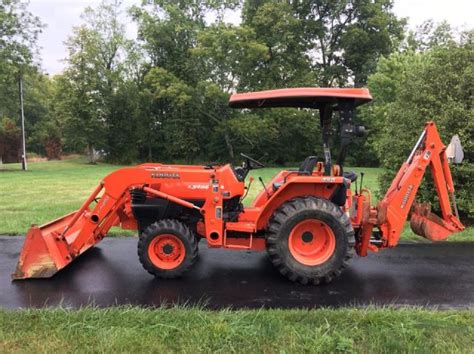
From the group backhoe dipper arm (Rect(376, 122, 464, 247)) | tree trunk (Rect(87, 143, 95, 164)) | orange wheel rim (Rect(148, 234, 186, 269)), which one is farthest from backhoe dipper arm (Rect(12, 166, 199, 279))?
tree trunk (Rect(87, 143, 95, 164))

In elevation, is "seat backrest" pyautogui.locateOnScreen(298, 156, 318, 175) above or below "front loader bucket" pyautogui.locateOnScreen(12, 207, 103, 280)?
above

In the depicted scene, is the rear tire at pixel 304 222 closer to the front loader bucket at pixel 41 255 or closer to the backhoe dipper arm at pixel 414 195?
the backhoe dipper arm at pixel 414 195

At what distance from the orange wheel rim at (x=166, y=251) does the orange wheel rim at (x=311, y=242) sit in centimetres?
130

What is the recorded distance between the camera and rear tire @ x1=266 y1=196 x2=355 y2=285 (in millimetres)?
5113

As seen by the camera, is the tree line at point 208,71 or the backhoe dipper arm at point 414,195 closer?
the backhoe dipper arm at point 414,195

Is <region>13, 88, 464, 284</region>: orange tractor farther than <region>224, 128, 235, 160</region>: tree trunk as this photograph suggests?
No

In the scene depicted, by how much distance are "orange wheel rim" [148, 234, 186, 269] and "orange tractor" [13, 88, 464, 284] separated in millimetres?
12

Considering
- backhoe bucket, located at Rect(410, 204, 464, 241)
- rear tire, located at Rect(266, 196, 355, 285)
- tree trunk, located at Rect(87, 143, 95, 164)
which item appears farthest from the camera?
tree trunk, located at Rect(87, 143, 95, 164)

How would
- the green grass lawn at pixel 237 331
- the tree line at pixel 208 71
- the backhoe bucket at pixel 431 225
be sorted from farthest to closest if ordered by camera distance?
the tree line at pixel 208 71 < the backhoe bucket at pixel 431 225 < the green grass lawn at pixel 237 331

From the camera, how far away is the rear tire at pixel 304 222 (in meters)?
5.11

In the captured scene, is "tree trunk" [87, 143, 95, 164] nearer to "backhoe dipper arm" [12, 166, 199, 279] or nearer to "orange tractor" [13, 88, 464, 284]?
"orange tractor" [13, 88, 464, 284]

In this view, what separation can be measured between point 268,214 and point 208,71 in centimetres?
2721

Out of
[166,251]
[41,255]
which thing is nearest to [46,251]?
[41,255]

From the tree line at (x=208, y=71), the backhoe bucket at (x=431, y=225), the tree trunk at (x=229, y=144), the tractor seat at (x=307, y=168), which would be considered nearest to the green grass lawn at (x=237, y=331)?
the backhoe bucket at (x=431, y=225)
